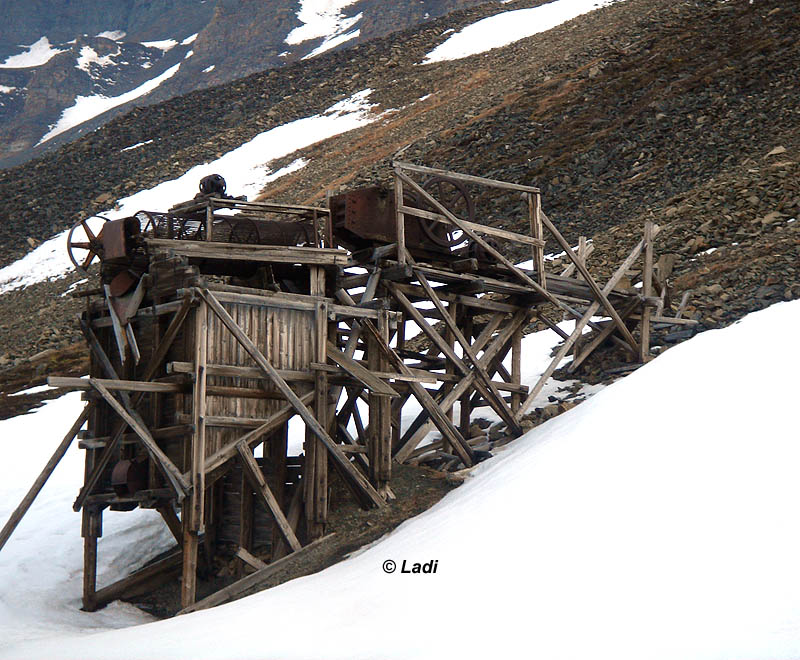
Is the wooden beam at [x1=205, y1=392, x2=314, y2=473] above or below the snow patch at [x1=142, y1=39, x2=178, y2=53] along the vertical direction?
above

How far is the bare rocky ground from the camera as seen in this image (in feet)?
82.9

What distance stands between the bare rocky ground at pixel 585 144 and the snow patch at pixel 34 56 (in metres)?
110

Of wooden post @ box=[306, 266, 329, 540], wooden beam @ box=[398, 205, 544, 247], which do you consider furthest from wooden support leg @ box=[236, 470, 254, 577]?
wooden beam @ box=[398, 205, 544, 247]

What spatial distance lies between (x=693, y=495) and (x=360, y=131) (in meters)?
42.3

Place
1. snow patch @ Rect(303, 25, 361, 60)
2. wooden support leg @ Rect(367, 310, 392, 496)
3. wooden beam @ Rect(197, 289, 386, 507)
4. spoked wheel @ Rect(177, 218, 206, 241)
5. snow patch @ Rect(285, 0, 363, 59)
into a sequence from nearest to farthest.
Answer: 1. wooden beam @ Rect(197, 289, 386, 507)
2. wooden support leg @ Rect(367, 310, 392, 496)
3. spoked wheel @ Rect(177, 218, 206, 241)
4. snow patch @ Rect(303, 25, 361, 60)
5. snow patch @ Rect(285, 0, 363, 59)

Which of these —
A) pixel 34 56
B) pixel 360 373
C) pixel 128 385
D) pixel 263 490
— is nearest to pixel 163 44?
pixel 34 56

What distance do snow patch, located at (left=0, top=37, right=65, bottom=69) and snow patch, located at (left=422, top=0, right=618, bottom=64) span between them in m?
113

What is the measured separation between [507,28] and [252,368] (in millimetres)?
52724

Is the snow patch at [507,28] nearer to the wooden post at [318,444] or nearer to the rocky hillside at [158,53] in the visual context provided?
the rocky hillside at [158,53]

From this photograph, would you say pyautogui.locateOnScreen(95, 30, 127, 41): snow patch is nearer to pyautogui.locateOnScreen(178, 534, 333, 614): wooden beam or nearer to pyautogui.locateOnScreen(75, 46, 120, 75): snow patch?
pyautogui.locateOnScreen(75, 46, 120, 75): snow patch

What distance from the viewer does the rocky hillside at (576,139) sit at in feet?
84.7

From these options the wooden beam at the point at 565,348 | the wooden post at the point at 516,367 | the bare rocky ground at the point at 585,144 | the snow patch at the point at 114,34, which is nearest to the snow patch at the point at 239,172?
the bare rocky ground at the point at 585,144

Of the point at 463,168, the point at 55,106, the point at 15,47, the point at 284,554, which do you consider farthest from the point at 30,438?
the point at 15,47

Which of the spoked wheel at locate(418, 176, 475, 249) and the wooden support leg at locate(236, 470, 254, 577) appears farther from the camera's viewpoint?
the spoked wheel at locate(418, 176, 475, 249)
